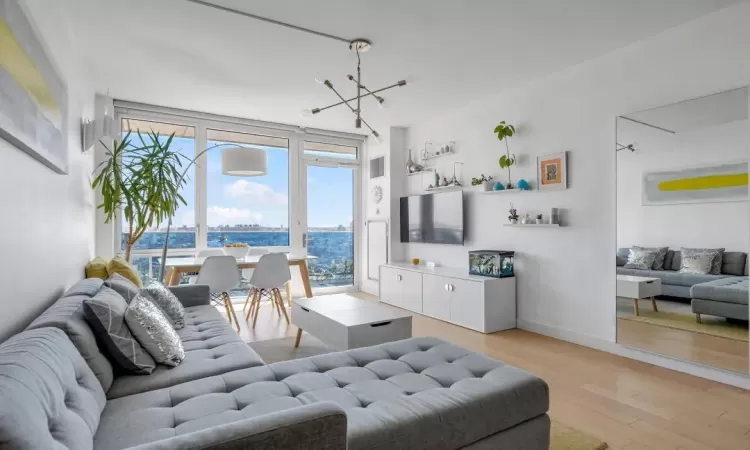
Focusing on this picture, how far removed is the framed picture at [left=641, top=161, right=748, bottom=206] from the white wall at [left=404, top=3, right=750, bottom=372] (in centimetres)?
30

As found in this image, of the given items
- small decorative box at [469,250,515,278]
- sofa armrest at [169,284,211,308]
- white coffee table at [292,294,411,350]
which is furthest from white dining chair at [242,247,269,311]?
small decorative box at [469,250,515,278]

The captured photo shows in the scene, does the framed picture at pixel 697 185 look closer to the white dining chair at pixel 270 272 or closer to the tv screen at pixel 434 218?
the tv screen at pixel 434 218

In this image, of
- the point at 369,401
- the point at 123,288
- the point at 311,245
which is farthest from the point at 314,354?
the point at 311,245

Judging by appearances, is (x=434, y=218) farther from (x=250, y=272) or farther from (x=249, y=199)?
(x=249, y=199)

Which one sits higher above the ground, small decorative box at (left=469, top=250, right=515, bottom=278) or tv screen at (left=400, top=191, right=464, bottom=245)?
tv screen at (left=400, top=191, right=464, bottom=245)

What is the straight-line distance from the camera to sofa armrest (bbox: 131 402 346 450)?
0.97 m

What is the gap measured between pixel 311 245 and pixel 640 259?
4.23 metres

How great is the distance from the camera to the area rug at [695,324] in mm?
2717

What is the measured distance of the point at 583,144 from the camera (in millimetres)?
3613

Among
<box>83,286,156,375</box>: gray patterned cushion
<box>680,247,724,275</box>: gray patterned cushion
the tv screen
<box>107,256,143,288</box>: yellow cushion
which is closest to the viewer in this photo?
<box>83,286,156,375</box>: gray patterned cushion

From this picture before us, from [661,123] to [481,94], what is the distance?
1.85 metres

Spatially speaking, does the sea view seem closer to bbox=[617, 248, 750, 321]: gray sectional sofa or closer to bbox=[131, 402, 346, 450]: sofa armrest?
bbox=[617, 248, 750, 321]: gray sectional sofa

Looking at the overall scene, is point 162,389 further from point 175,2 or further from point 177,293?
point 175,2

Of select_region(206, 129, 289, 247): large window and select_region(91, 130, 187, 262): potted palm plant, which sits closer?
select_region(91, 130, 187, 262): potted palm plant
